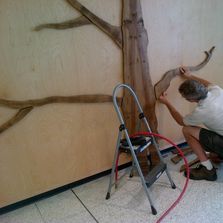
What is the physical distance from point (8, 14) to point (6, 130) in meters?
0.90

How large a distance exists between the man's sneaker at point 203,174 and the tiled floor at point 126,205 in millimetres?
48

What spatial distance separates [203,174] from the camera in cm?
229

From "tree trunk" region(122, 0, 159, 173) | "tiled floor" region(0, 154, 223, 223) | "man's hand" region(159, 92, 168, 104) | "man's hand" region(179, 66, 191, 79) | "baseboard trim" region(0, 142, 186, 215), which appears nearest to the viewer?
"tiled floor" region(0, 154, 223, 223)

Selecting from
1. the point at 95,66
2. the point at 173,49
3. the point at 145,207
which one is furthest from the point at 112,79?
the point at 145,207

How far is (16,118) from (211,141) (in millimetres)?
1732

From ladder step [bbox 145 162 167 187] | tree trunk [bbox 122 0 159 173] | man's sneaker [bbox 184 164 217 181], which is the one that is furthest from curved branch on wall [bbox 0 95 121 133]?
man's sneaker [bbox 184 164 217 181]

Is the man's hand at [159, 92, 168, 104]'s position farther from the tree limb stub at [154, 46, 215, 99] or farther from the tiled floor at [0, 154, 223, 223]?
the tiled floor at [0, 154, 223, 223]

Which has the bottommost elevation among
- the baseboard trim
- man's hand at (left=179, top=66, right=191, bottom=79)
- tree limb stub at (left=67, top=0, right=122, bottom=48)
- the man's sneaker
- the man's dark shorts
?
the baseboard trim

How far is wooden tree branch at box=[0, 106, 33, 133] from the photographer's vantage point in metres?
1.93

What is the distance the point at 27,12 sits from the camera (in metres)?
1.84

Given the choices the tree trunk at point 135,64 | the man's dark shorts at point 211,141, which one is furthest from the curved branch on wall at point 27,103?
A: the man's dark shorts at point 211,141

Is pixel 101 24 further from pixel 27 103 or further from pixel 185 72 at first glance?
pixel 185 72

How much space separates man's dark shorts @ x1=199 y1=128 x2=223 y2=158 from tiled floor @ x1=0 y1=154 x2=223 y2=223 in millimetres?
314

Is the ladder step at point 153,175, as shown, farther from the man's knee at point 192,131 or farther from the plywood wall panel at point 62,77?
the plywood wall panel at point 62,77
